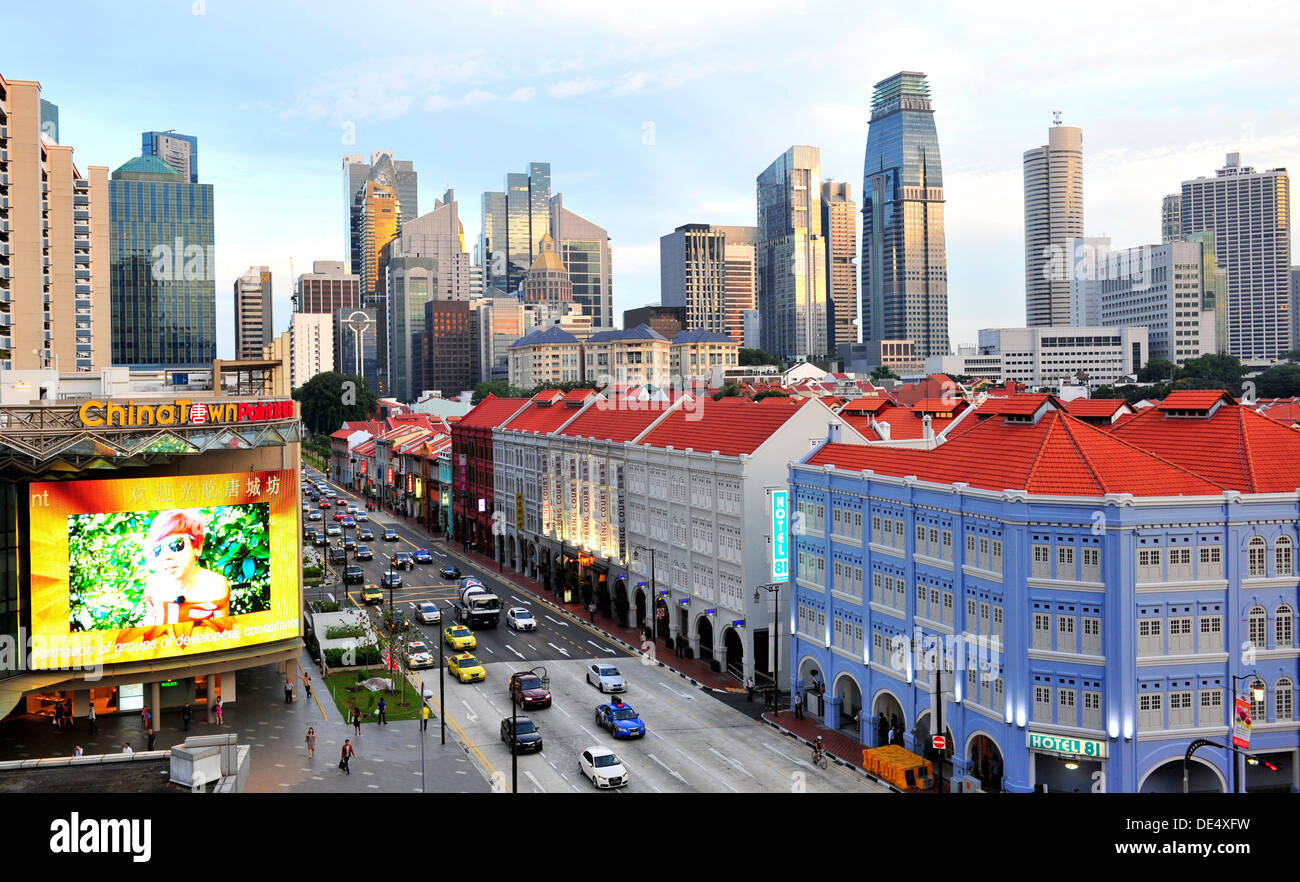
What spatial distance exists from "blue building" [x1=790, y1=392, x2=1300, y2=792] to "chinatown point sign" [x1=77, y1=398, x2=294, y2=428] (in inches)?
1271

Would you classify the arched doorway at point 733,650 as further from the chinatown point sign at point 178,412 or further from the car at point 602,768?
the chinatown point sign at point 178,412

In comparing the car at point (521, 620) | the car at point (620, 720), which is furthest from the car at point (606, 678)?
the car at point (521, 620)

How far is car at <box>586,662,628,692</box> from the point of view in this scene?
6281cm

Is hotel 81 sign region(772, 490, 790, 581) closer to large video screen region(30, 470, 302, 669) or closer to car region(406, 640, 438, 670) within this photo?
car region(406, 640, 438, 670)

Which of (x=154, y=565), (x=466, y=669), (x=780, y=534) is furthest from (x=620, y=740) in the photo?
(x=154, y=565)

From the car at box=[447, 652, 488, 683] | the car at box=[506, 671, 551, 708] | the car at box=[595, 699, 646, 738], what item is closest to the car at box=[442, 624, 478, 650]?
the car at box=[447, 652, 488, 683]

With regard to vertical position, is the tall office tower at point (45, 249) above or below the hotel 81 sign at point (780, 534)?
above

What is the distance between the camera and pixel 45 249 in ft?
425

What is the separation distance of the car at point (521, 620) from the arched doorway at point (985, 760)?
134 ft

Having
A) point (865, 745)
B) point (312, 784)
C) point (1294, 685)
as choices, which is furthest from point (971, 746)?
point (312, 784)

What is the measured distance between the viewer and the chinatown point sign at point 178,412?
4934 centimetres

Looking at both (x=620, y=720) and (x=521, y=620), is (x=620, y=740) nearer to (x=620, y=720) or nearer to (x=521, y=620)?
(x=620, y=720)
